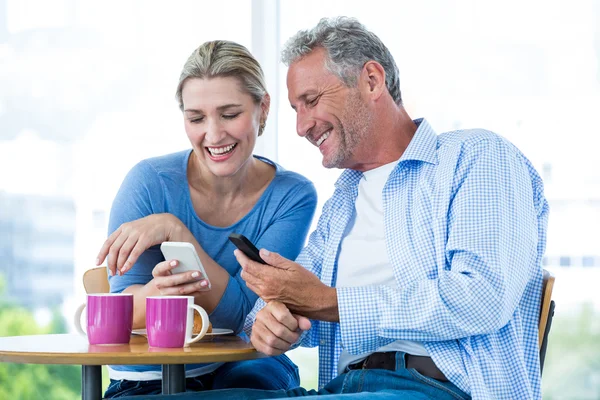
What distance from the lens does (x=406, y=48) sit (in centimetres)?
306

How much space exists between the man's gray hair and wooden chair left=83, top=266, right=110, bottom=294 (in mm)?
738

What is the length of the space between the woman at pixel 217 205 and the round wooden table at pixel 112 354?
0.18 m

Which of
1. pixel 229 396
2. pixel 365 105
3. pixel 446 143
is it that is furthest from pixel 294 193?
pixel 229 396

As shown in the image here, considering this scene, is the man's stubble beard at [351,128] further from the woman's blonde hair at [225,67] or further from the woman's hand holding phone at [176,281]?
the woman's hand holding phone at [176,281]

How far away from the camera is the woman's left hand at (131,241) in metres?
1.72

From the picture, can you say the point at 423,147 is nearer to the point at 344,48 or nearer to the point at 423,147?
the point at 423,147

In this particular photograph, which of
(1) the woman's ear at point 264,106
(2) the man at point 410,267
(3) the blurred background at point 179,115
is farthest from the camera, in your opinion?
(3) the blurred background at point 179,115

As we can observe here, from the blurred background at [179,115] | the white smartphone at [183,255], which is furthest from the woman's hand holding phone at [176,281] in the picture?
the blurred background at [179,115]

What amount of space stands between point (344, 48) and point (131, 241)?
69 cm

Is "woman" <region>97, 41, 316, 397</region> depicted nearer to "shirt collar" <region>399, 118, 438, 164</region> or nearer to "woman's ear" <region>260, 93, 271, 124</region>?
"woman's ear" <region>260, 93, 271, 124</region>

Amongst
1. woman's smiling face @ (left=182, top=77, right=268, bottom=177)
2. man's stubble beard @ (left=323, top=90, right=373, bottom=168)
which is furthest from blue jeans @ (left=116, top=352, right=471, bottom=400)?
woman's smiling face @ (left=182, top=77, right=268, bottom=177)

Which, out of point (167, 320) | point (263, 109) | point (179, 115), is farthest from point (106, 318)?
point (179, 115)

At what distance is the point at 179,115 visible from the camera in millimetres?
3074

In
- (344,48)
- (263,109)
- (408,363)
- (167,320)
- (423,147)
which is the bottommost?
(408,363)
